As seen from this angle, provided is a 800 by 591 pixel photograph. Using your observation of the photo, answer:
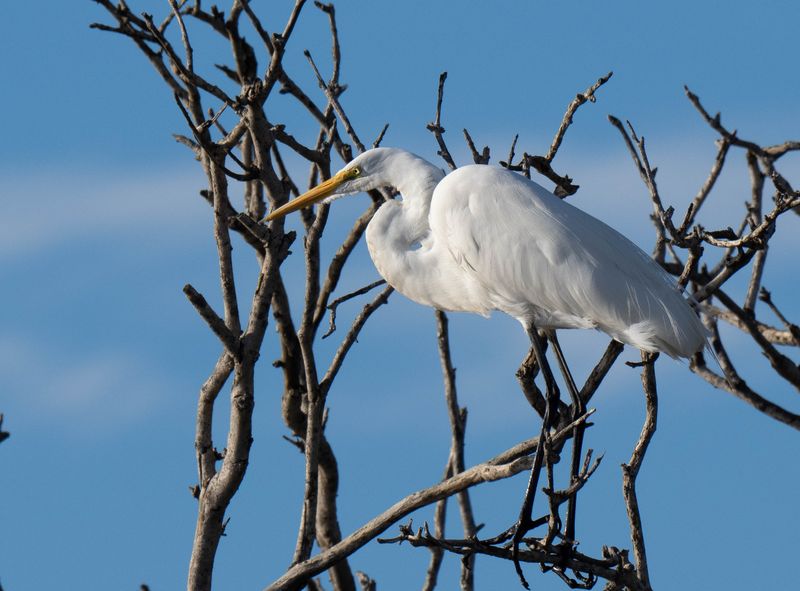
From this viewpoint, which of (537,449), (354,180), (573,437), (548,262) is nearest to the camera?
(537,449)

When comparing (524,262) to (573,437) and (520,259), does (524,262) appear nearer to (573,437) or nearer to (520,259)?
(520,259)

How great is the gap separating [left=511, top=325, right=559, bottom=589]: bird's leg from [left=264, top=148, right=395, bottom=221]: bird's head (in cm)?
114

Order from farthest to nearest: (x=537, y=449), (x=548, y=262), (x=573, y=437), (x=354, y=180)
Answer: (x=354, y=180) → (x=573, y=437) → (x=548, y=262) → (x=537, y=449)

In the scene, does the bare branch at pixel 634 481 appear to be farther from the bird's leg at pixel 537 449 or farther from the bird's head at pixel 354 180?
the bird's head at pixel 354 180

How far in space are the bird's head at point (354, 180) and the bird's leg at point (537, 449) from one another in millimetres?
1144

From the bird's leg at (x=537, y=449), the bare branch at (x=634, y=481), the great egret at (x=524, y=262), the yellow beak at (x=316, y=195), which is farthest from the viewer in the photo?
the yellow beak at (x=316, y=195)

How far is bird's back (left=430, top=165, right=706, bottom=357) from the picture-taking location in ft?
19.7

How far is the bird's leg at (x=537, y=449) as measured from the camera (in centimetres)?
574

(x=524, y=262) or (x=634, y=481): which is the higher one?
(x=524, y=262)

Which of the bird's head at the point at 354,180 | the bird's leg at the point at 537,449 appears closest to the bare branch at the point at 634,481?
the bird's leg at the point at 537,449

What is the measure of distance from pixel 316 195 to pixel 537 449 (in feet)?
6.04

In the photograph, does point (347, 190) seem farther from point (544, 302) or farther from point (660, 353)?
point (660, 353)

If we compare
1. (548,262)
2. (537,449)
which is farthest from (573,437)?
(548,262)

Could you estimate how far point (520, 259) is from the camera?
6.14 metres
